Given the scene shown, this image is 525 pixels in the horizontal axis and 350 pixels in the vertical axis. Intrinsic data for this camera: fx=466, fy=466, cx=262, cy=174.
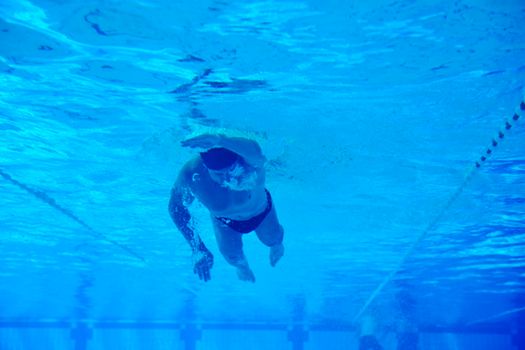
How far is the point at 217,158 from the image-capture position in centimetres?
792

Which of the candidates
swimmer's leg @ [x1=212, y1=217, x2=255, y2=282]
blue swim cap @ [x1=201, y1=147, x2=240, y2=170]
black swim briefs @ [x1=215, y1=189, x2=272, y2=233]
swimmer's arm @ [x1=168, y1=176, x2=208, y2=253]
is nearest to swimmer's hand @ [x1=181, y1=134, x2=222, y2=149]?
blue swim cap @ [x1=201, y1=147, x2=240, y2=170]

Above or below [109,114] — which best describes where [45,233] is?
above

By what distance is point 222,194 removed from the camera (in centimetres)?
912

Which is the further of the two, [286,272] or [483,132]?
[286,272]

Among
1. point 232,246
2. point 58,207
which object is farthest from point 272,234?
point 58,207

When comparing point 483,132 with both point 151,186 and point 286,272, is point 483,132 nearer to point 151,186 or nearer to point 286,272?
point 151,186

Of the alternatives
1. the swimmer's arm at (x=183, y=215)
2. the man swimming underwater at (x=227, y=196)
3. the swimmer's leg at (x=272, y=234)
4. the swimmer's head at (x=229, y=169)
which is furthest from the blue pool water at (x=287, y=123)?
the swimmer's leg at (x=272, y=234)

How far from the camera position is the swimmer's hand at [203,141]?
7068 millimetres

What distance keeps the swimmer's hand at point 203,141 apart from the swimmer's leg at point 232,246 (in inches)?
116

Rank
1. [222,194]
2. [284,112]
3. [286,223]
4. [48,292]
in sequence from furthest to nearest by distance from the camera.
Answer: [48,292] → [286,223] → [284,112] → [222,194]

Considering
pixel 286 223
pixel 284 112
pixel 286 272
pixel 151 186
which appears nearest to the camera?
pixel 284 112

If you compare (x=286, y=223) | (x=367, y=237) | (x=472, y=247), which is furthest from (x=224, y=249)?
(x=472, y=247)

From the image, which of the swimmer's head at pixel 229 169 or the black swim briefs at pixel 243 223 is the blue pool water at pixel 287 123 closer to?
the swimmer's head at pixel 229 169

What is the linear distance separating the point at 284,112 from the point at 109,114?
380 cm
